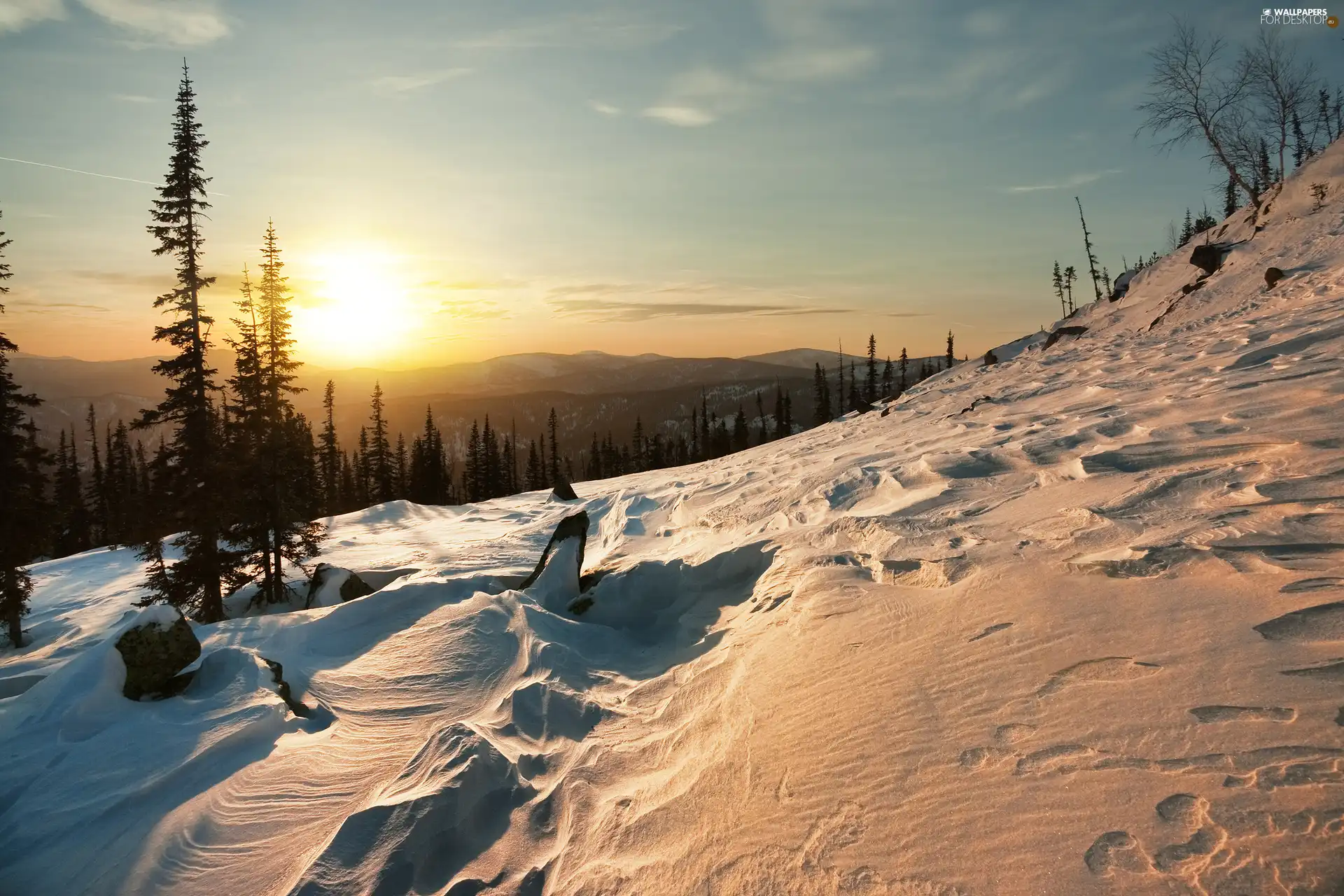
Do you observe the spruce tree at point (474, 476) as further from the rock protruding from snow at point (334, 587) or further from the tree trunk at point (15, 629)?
the rock protruding from snow at point (334, 587)

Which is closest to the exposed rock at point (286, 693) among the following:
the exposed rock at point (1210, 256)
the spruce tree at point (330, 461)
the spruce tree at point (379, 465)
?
the exposed rock at point (1210, 256)

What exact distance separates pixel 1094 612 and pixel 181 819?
6.06 meters

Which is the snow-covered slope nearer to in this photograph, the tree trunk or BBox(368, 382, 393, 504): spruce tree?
the tree trunk

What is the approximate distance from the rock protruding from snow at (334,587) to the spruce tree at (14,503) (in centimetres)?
1129

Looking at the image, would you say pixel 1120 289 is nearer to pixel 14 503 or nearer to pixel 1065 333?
pixel 1065 333

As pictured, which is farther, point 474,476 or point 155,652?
point 474,476

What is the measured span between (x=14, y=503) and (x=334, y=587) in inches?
546

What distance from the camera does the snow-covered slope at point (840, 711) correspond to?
8.41ft

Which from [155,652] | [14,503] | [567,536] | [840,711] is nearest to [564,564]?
[567,536]

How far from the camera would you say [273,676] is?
20.0 feet

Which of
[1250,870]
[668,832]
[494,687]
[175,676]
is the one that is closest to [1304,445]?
[1250,870]

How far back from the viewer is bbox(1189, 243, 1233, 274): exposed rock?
21.1 metres

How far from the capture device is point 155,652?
5777 mm

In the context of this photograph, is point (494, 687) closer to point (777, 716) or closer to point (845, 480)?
point (777, 716)
